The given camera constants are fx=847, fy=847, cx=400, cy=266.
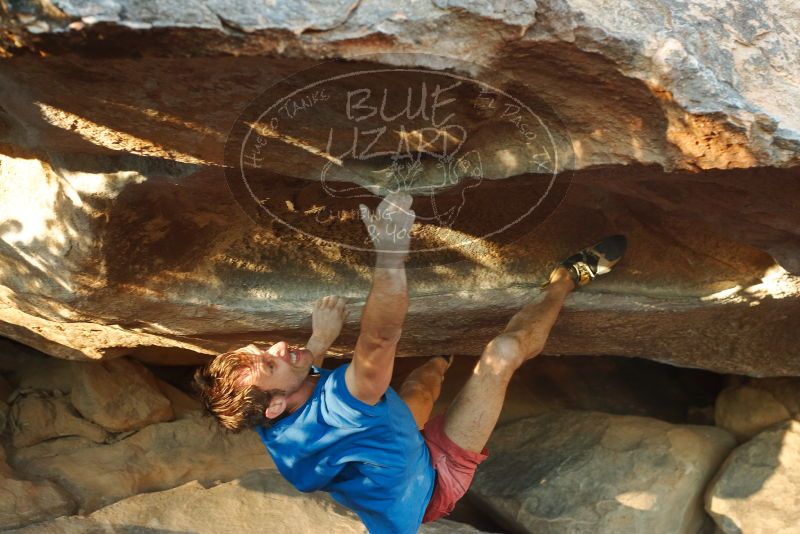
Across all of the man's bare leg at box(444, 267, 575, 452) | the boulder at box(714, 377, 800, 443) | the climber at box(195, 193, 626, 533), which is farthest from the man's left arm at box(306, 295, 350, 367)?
the boulder at box(714, 377, 800, 443)

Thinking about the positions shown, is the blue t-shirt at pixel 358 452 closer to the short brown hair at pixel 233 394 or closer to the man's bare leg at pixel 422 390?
the short brown hair at pixel 233 394

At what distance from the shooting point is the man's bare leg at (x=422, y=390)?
311 centimetres

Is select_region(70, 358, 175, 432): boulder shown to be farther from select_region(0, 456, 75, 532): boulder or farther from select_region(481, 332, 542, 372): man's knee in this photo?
select_region(481, 332, 542, 372): man's knee

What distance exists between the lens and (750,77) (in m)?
2.33

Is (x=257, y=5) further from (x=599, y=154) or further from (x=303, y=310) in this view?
A: (x=303, y=310)

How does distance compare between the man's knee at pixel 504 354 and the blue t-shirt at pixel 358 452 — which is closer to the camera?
the blue t-shirt at pixel 358 452

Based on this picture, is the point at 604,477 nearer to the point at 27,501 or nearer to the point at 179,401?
the point at 179,401

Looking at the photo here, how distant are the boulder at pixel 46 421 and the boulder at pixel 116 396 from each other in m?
0.05

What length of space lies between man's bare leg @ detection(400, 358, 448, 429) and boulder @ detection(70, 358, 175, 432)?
1458 mm

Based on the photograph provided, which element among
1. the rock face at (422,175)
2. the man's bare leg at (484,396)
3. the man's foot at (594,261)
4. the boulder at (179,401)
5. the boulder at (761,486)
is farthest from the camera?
the boulder at (179,401)

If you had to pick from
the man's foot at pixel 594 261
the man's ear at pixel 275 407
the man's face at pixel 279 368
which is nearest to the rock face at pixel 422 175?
the man's foot at pixel 594 261

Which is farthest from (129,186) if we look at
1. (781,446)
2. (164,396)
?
(781,446)

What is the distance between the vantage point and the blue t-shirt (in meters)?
2.54

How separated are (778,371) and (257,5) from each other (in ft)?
9.34
